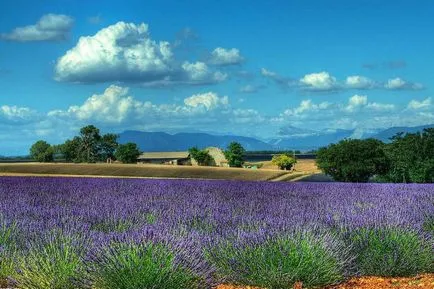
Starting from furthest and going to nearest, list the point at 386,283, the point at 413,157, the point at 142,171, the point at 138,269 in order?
→ the point at 142,171
the point at 413,157
the point at 386,283
the point at 138,269

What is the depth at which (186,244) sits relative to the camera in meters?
5.03

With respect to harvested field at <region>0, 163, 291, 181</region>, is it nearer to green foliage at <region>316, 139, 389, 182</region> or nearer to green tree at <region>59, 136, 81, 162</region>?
green foliage at <region>316, 139, 389, 182</region>

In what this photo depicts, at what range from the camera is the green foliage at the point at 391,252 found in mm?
6215

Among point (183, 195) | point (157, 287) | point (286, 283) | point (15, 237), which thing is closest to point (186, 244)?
point (157, 287)

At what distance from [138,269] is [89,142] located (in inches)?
3399

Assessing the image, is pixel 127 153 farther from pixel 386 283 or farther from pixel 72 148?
pixel 386 283

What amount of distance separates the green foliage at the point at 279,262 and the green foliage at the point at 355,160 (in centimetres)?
3899

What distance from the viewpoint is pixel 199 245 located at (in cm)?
541

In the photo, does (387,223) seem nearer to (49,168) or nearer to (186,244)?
(186,244)

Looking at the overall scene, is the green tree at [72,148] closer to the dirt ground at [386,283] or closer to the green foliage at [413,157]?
the green foliage at [413,157]

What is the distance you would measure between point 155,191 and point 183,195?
78 cm

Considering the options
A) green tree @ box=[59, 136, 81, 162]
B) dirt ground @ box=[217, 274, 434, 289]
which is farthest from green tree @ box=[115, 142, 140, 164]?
dirt ground @ box=[217, 274, 434, 289]

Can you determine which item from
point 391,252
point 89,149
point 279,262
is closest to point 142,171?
point 89,149

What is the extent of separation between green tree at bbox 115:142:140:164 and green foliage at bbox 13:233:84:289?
86.6 metres
